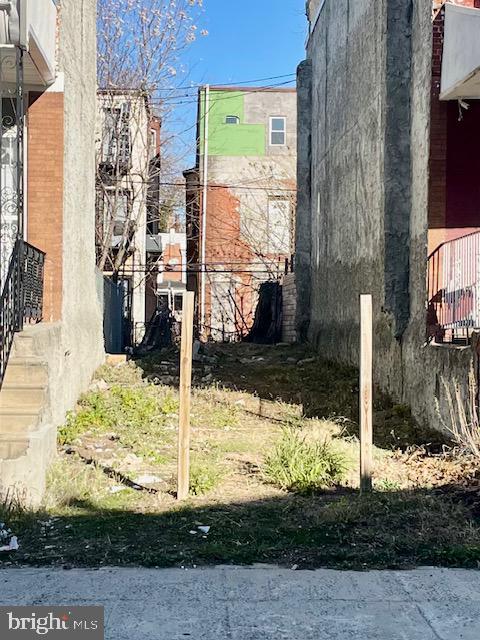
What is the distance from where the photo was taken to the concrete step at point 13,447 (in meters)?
5.98

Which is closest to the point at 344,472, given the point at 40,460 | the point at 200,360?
the point at 40,460

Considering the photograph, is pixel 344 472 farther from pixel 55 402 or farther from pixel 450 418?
pixel 55 402

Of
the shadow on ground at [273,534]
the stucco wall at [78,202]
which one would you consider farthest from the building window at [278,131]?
the shadow on ground at [273,534]

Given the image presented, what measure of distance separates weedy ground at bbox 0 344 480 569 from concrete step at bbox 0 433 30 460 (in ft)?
1.50

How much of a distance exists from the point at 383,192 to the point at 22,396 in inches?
255

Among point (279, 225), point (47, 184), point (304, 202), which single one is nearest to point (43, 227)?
point (47, 184)

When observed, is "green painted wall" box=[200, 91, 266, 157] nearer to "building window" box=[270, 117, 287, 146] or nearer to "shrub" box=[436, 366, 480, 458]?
"building window" box=[270, 117, 287, 146]

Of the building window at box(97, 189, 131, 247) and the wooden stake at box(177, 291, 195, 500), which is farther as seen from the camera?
the building window at box(97, 189, 131, 247)

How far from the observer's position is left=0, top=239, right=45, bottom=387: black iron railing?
702cm

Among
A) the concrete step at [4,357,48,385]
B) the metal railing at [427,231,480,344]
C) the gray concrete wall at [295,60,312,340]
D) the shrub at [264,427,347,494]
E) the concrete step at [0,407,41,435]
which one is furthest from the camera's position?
the gray concrete wall at [295,60,312,340]

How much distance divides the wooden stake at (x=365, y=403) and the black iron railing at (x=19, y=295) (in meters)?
3.42

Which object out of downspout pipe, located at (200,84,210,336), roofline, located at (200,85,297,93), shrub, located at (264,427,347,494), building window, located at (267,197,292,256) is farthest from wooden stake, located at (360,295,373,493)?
roofline, located at (200,85,297,93)

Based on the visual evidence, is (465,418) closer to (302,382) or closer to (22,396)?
(22,396)

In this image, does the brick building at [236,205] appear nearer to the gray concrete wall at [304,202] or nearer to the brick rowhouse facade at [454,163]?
the gray concrete wall at [304,202]
